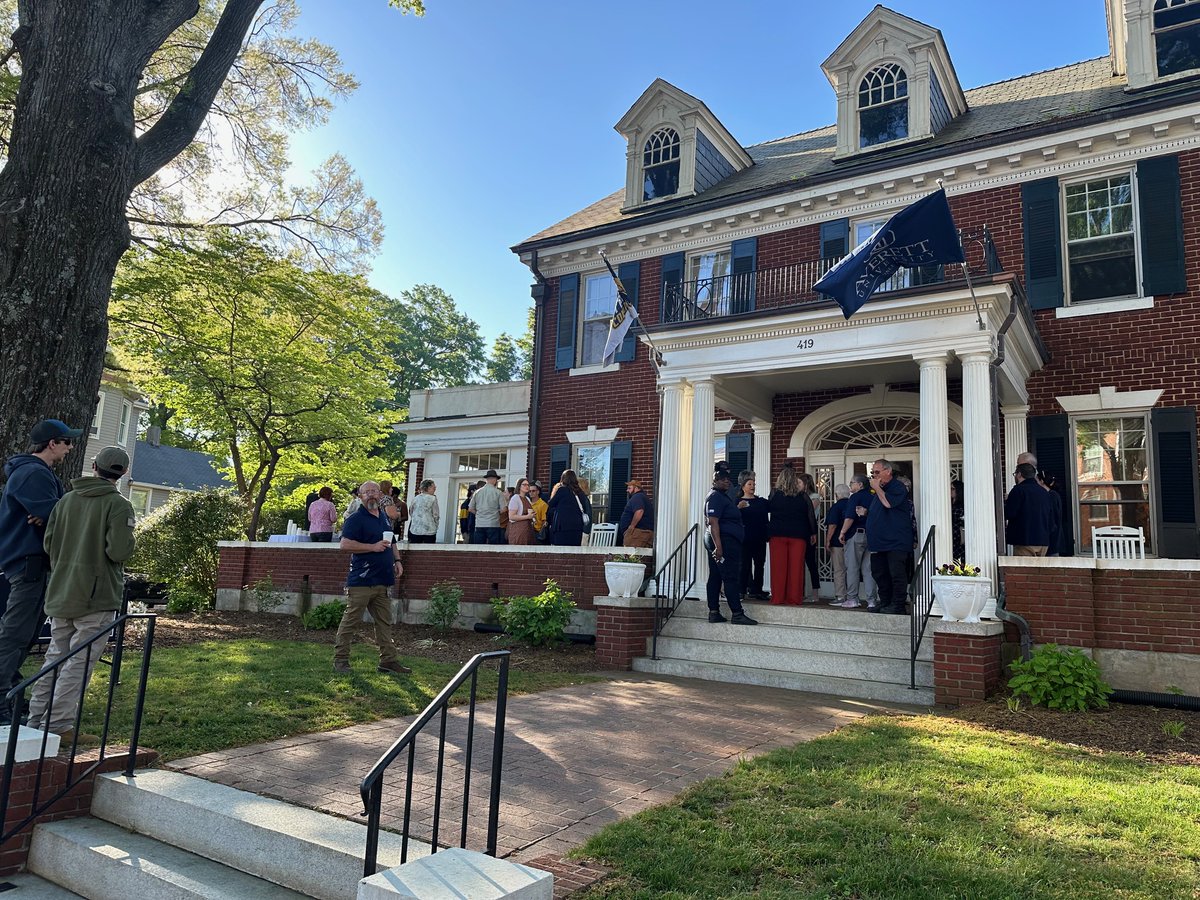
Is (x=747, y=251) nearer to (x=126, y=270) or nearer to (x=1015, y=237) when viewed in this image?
(x=1015, y=237)

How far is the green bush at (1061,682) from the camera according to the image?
6.94m

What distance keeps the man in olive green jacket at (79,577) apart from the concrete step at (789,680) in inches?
222

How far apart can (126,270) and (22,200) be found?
9.05 metres

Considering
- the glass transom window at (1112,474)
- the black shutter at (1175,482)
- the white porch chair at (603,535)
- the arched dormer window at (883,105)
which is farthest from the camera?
the arched dormer window at (883,105)

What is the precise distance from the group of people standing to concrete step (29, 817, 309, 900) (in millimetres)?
6338

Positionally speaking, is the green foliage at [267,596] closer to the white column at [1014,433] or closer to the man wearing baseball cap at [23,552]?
the man wearing baseball cap at [23,552]

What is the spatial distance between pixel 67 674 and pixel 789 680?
6185mm

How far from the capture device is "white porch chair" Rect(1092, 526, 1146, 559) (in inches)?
332

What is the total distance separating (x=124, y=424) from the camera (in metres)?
36.3

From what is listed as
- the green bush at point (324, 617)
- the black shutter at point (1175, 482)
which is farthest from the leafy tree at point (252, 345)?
the black shutter at point (1175, 482)

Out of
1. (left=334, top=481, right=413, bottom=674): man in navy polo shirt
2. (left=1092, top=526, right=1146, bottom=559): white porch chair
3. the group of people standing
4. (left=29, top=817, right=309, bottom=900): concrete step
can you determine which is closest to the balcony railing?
the group of people standing

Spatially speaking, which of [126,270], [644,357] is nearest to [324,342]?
[126,270]

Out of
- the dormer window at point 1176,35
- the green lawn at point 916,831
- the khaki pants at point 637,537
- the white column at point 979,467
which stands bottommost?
the green lawn at point 916,831

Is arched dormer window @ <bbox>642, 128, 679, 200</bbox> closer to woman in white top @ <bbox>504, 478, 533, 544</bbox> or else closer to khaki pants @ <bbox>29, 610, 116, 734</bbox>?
woman in white top @ <bbox>504, 478, 533, 544</bbox>
